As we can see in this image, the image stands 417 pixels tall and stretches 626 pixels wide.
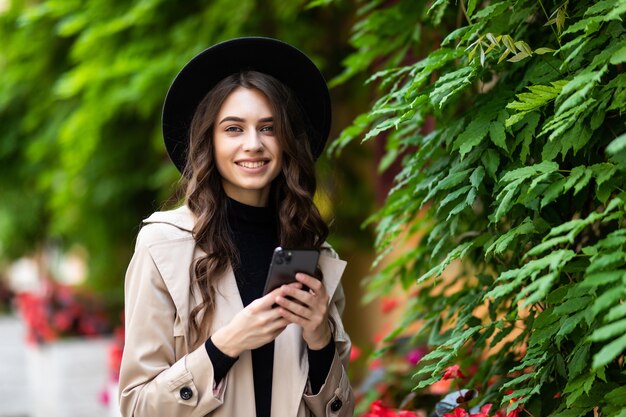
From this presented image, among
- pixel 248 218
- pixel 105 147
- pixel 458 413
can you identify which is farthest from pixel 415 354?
pixel 105 147

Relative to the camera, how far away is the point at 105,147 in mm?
8305

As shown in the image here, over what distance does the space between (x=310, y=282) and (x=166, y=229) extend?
1.47ft

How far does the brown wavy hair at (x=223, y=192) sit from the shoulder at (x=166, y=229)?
3 cm

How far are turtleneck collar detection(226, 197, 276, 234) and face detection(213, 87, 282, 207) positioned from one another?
9 centimetres

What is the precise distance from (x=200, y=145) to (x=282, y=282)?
0.51 meters

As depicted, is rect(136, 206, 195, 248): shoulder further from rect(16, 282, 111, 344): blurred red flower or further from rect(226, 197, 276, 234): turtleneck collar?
rect(16, 282, 111, 344): blurred red flower

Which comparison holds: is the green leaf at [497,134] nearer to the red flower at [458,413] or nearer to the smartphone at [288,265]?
the smartphone at [288,265]

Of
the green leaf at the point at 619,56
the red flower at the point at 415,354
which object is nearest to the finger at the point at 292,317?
the green leaf at the point at 619,56

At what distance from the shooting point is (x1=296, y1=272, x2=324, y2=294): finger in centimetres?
243

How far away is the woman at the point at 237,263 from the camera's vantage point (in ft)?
8.05

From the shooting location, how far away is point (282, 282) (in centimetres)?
243

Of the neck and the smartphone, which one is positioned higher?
the neck

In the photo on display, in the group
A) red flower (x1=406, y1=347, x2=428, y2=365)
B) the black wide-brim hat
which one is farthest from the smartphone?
red flower (x1=406, y1=347, x2=428, y2=365)

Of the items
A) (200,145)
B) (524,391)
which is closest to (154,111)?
(200,145)
